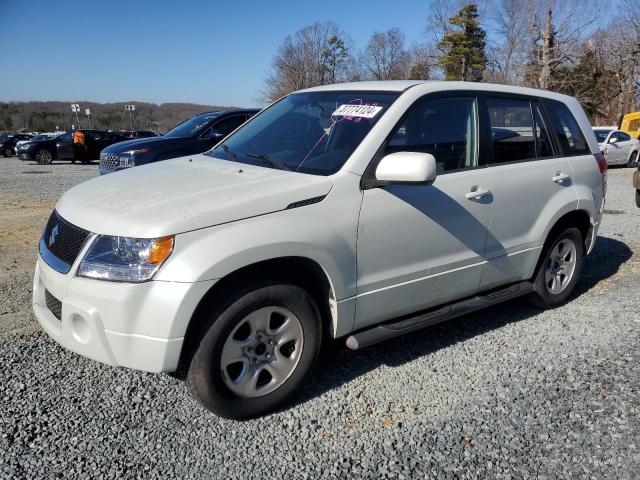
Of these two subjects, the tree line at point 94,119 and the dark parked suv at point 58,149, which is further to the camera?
the tree line at point 94,119

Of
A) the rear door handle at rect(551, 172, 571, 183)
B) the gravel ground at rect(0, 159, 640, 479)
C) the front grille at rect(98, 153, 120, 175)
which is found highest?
the rear door handle at rect(551, 172, 571, 183)

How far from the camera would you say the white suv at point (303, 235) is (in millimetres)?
2625

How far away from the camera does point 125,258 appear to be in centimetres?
262

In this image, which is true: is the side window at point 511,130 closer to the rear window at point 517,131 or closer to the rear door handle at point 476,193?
the rear window at point 517,131

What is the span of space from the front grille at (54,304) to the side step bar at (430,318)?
5.40ft

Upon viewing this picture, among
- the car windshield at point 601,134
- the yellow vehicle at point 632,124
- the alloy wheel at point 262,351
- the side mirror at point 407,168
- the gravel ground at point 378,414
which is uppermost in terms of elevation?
the yellow vehicle at point 632,124

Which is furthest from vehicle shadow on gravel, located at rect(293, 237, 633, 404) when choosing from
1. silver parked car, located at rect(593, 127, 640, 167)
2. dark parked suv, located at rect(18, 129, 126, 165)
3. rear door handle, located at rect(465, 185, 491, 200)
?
dark parked suv, located at rect(18, 129, 126, 165)

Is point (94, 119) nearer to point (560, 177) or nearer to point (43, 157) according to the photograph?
point (43, 157)

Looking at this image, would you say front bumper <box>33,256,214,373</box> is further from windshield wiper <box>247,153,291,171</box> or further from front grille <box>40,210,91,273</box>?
windshield wiper <box>247,153,291,171</box>

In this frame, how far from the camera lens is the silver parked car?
18688 mm

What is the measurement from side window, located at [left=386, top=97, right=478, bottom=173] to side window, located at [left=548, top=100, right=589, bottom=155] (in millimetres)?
1091

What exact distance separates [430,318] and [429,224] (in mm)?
641

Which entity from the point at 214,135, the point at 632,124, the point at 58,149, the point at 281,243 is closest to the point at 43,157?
the point at 58,149

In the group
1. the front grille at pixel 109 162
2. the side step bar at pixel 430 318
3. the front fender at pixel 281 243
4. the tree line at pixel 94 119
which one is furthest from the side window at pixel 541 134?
the tree line at pixel 94 119
